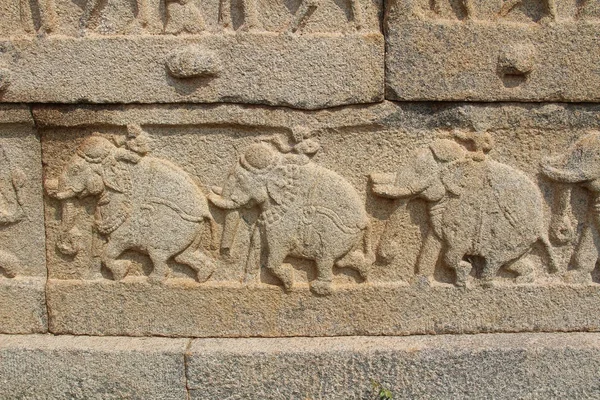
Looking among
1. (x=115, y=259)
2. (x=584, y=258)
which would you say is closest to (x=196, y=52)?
(x=115, y=259)

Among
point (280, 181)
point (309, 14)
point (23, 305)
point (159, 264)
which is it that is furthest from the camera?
point (23, 305)

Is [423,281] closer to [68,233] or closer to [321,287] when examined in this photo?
[321,287]

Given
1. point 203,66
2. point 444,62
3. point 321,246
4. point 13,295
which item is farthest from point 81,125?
point 444,62

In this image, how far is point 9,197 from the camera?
302 centimetres

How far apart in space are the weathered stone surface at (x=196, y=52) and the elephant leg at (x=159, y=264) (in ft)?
2.24

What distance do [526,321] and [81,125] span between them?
2.22m

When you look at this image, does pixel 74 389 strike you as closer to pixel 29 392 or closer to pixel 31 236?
pixel 29 392

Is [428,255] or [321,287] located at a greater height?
[428,255]

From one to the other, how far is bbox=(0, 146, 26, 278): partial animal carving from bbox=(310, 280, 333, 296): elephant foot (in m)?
1.39

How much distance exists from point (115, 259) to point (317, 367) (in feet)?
3.46

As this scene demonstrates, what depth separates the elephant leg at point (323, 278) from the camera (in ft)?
9.71

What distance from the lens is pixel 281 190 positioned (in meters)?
2.91

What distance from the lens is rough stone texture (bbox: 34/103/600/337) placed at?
9.44 feet

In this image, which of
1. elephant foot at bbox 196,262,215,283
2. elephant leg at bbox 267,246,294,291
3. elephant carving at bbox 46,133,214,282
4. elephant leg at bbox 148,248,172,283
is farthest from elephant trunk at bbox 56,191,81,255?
elephant leg at bbox 267,246,294,291
